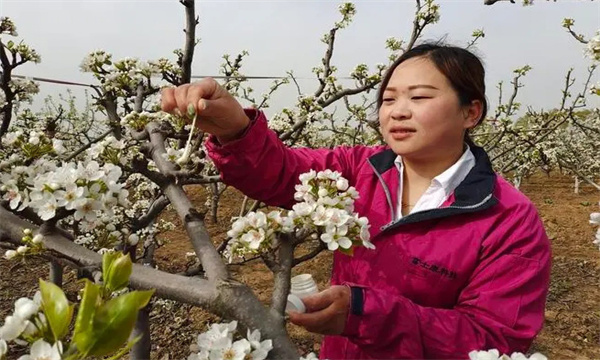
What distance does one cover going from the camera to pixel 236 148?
1.83 m

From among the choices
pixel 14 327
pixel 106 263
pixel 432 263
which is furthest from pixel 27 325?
pixel 432 263

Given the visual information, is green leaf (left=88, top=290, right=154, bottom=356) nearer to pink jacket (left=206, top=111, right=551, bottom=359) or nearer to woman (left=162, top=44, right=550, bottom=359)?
woman (left=162, top=44, right=550, bottom=359)

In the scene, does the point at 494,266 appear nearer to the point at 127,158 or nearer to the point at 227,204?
the point at 127,158

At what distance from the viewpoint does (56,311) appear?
80 centimetres

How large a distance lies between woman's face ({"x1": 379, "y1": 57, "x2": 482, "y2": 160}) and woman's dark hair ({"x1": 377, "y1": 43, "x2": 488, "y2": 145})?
0.03 m

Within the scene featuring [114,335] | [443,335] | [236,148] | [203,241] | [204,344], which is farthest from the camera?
[236,148]

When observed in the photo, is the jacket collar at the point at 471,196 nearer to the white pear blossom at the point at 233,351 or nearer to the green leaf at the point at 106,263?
the white pear blossom at the point at 233,351

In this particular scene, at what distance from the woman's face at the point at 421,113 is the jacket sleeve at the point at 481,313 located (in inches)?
15.9

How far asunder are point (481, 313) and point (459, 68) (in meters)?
0.98

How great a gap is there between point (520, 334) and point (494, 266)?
0.24m

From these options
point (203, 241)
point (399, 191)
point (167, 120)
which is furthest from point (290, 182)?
point (203, 241)

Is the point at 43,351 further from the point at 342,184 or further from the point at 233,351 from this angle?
the point at 342,184

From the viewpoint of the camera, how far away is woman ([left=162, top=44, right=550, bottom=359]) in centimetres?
156

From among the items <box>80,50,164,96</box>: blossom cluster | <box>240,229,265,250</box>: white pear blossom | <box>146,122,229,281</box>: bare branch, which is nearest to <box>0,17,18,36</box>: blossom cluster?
<box>80,50,164,96</box>: blossom cluster
